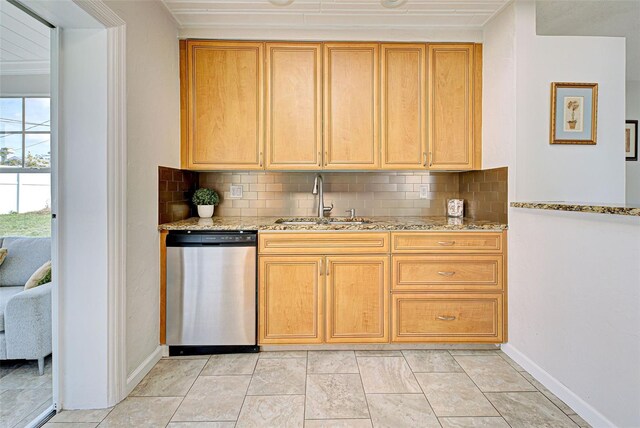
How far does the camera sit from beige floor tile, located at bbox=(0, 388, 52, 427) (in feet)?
5.67

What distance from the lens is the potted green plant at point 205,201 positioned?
2865 mm

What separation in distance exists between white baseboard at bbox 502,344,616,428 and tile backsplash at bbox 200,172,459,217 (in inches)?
52.4

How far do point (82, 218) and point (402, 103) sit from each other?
2.23 metres

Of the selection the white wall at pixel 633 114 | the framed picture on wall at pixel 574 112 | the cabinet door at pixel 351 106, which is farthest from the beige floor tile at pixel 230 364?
the white wall at pixel 633 114

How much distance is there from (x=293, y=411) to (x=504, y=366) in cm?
140

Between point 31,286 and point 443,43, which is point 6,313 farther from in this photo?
point 443,43

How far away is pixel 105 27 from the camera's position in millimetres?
1784

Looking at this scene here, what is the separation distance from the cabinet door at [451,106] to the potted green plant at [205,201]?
5.78 ft

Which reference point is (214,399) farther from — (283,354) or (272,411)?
(283,354)

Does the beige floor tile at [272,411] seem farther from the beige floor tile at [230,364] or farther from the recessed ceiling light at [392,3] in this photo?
the recessed ceiling light at [392,3]

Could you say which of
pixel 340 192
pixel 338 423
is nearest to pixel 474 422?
pixel 338 423

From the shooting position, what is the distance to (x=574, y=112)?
2.38 metres

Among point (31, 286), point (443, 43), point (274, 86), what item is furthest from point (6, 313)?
point (443, 43)

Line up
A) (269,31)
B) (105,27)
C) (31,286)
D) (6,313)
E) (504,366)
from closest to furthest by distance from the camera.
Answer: (105,27) < (6,313) < (31,286) < (504,366) < (269,31)
